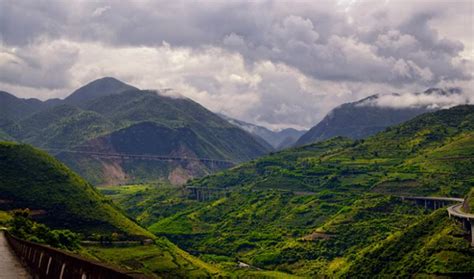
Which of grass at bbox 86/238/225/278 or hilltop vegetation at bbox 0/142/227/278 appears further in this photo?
hilltop vegetation at bbox 0/142/227/278

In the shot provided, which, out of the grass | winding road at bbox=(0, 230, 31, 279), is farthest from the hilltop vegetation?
winding road at bbox=(0, 230, 31, 279)

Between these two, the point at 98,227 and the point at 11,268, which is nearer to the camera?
the point at 11,268

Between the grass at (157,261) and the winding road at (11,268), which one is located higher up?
the winding road at (11,268)

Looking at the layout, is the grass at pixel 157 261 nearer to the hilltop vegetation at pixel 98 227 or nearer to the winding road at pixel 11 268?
the hilltop vegetation at pixel 98 227

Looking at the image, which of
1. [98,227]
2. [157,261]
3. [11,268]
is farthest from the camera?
[98,227]

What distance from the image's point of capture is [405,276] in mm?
144375

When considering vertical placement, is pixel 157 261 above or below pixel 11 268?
below

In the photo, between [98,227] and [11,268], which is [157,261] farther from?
[11,268]

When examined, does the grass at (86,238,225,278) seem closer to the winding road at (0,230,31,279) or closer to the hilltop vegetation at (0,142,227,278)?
the hilltop vegetation at (0,142,227,278)

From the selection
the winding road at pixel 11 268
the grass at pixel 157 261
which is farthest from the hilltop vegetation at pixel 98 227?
the winding road at pixel 11 268

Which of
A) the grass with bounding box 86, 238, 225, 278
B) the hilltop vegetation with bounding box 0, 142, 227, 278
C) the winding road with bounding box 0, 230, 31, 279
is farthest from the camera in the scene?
the hilltop vegetation with bounding box 0, 142, 227, 278

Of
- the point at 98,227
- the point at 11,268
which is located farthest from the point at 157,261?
the point at 11,268

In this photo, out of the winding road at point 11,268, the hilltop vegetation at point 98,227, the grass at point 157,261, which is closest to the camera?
the winding road at point 11,268

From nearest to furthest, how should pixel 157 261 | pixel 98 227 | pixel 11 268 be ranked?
pixel 11 268, pixel 157 261, pixel 98 227
